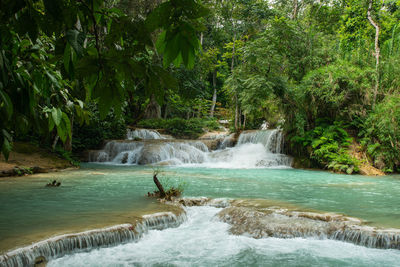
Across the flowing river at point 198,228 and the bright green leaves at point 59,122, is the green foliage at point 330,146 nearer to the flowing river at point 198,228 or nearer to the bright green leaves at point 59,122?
the flowing river at point 198,228

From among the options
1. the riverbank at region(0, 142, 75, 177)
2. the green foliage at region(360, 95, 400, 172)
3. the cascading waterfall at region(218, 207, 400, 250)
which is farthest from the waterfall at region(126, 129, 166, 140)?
the cascading waterfall at region(218, 207, 400, 250)

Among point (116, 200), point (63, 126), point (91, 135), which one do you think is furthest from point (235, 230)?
point (91, 135)

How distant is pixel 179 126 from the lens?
2323cm

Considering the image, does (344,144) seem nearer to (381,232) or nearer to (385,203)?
(385,203)

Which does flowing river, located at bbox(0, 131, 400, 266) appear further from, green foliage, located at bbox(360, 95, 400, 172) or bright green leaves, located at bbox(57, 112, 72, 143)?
green foliage, located at bbox(360, 95, 400, 172)

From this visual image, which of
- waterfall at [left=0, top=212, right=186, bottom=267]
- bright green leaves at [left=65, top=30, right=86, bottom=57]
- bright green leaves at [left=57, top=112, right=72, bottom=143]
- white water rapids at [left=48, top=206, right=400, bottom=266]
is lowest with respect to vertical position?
white water rapids at [left=48, top=206, right=400, bottom=266]

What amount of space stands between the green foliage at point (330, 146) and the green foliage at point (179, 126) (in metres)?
9.39

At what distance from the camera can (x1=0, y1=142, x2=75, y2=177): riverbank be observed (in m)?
9.96

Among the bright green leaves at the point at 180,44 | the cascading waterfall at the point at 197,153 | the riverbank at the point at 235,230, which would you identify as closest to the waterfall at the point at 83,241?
the riverbank at the point at 235,230

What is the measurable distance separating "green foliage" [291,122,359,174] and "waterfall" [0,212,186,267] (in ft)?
33.3

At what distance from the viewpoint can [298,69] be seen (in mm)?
17312

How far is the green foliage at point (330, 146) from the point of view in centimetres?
1291

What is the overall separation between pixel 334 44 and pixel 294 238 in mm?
15419

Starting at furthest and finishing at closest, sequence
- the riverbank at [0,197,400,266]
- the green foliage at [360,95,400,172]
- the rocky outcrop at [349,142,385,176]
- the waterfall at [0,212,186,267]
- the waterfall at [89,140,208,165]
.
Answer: the waterfall at [89,140,208,165] < the rocky outcrop at [349,142,385,176] < the green foliage at [360,95,400,172] < the riverbank at [0,197,400,266] < the waterfall at [0,212,186,267]
